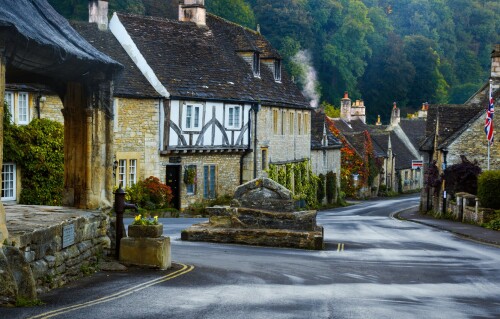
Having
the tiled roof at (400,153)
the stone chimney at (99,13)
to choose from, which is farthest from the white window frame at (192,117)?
the tiled roof at (400,153)

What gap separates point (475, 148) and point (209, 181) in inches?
Answer: 525

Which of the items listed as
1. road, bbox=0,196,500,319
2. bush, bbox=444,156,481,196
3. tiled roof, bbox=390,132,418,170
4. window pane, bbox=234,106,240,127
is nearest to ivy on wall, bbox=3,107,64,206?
road, bbox=0,196,500,319

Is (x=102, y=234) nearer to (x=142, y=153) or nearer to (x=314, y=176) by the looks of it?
(x=142, y=153)

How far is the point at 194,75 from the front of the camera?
46.1m

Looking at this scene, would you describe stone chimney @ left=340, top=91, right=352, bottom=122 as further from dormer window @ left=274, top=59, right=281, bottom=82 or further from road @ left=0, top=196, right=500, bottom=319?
road @ left=0, top=196, right=500, bottom=319

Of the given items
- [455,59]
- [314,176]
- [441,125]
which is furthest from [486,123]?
[455,59]

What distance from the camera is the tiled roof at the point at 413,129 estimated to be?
99125 millimetres

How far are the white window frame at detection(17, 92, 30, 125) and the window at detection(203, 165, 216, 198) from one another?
12053 millimetres

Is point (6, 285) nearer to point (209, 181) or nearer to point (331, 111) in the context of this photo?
point (209, 181)

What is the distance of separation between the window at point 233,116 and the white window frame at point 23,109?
13.2 metres

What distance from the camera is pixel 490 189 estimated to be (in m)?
40.6

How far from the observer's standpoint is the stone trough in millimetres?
26703

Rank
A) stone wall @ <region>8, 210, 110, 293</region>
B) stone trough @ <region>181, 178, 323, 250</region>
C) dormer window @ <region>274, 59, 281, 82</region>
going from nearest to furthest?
stone wall @ <region>8, 210, 110, 293</region>
stone trough @ <region>181, 178, 323, 250</region>
dormer window @ <region>274, 59, 281, 82</region>

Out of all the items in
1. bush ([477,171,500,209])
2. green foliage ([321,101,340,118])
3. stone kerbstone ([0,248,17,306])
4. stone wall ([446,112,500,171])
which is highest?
green foliage ([321,101,340,118])
